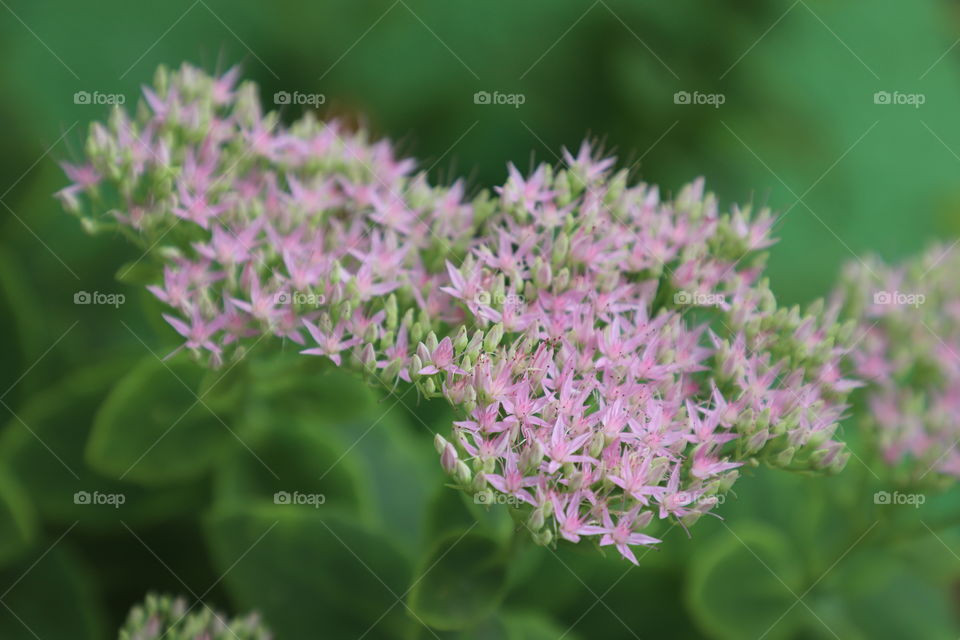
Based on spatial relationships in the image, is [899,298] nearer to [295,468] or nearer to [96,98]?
[295,468]

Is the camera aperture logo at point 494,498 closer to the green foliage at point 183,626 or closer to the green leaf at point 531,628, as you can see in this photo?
the green leaf at point 531,628

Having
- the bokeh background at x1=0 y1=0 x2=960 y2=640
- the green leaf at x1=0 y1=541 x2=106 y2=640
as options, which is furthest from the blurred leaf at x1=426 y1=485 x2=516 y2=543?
the green leaf at x1=0 y1=541 x2=106 y2=640

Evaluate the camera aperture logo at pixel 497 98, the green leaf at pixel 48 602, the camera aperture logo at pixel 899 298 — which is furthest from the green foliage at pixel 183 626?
the camera aperture logo at pixel 899 298

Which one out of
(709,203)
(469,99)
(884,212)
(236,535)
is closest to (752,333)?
(709,203)

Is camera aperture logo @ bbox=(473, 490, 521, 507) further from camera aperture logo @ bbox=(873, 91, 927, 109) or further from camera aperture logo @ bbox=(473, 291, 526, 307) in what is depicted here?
camera aperture logo @ bbox=(873, 91, 927, 109)

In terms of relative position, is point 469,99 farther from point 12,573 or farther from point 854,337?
point 12,573

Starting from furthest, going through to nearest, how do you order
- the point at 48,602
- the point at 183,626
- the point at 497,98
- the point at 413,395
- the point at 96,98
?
the point at 497,98
the point at 96,98
the point at 413,395
the point at 48,602
the point at 183,626

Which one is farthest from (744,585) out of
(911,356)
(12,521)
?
(12,521)
